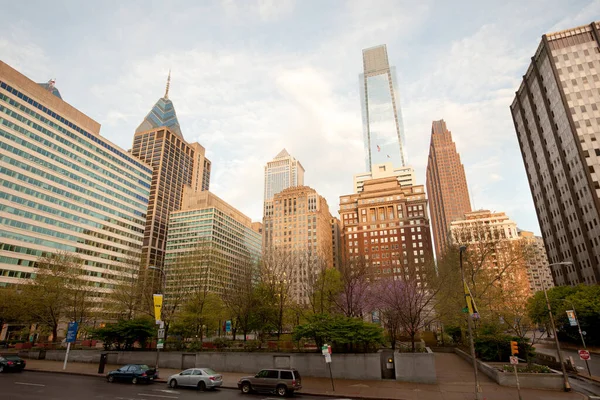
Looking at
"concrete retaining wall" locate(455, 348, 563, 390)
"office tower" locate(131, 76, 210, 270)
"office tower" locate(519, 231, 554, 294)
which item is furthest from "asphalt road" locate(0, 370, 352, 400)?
"office tower" locate(131, 76, 210, 270)

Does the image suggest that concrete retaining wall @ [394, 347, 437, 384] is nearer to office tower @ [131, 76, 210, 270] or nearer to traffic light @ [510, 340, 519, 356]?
traffic light @ [510, 340, 519, 356]

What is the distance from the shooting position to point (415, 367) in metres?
24.8

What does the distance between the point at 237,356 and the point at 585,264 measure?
78.2 metres

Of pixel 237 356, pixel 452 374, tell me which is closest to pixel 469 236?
pixel 452 374

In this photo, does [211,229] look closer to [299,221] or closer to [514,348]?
[299,221]

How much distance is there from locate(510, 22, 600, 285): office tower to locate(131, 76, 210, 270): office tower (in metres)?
154

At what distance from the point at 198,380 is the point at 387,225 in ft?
394

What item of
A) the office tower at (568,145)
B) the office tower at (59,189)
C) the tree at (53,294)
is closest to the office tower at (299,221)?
the office tower at (59,189)

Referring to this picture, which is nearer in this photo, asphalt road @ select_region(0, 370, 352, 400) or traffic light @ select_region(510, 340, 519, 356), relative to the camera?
traffic light @ select_region(510, 340, 519, 356)

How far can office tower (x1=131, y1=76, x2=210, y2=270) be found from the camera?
6324 inches

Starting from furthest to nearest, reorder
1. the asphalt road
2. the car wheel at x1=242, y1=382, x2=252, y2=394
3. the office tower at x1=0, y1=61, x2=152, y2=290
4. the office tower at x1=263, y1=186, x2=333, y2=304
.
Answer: the office tower at x1=263, y1=186, x2=333, y2=304 < the office tower at x1=0, y1=61, x2=152, y2=290 < the car wheel at x1=242, y1=382, x2=252, y2=394 < the asphalt road

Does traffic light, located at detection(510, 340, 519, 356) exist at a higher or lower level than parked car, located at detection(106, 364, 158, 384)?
higher

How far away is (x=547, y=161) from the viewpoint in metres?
83.0

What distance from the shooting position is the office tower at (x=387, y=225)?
129 meters
